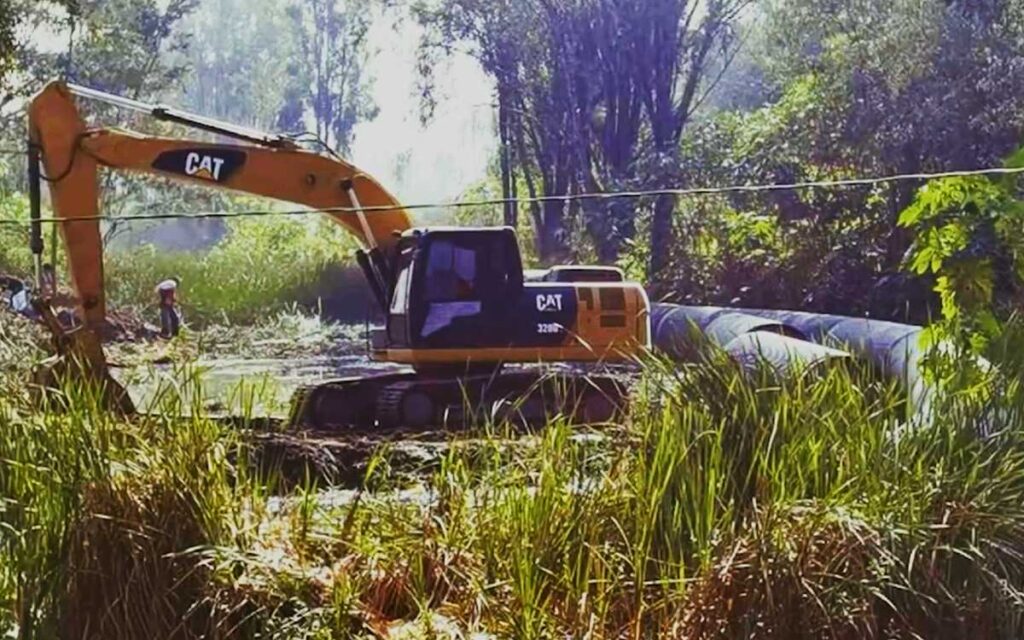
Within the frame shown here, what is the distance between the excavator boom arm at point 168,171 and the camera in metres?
4.30

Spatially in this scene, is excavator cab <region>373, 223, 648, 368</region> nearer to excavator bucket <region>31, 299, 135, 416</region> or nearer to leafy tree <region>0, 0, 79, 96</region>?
excavator bucket <region>31, 299, 135, 416</region>

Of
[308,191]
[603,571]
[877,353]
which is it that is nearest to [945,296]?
[877,353]

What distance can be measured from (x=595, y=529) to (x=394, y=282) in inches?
120

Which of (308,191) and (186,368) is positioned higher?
(308,191)

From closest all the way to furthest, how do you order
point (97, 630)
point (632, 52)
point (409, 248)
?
1. point (97, 630)
2. point (409, 248)
3. point (632, 52)

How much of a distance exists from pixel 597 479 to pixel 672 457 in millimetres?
108

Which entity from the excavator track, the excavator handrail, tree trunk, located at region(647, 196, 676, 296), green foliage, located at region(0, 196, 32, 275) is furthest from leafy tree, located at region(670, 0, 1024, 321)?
green foliage, located at region(0, 196, 32, 275)

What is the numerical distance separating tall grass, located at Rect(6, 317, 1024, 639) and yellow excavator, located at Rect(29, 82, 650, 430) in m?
2.31

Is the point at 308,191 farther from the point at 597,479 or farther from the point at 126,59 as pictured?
the point at 126,59

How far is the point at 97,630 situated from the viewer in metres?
1.71

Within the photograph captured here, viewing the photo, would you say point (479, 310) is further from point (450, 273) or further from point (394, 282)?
point (394, 282)

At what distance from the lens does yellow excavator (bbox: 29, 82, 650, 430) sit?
434 centimetres

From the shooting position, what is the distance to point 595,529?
5.53ft

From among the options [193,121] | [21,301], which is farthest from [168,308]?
[193,121]
